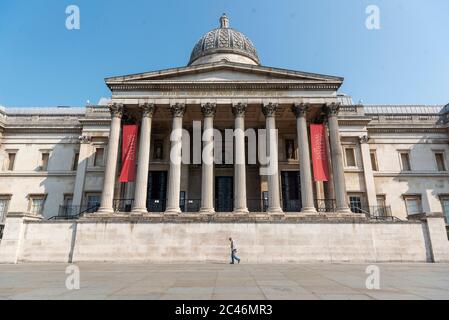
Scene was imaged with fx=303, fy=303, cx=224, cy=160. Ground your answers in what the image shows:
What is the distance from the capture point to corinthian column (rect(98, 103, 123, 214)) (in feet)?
69.2

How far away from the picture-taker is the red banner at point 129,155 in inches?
859

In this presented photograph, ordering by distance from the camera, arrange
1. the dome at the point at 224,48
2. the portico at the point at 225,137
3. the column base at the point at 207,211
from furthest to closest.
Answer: the dome at the point at 224,48, the portico at the point at 225,137, the column base at the point at 207,211

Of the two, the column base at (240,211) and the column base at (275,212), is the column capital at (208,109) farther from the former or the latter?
the column base at (275,212)

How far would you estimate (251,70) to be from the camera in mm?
23984

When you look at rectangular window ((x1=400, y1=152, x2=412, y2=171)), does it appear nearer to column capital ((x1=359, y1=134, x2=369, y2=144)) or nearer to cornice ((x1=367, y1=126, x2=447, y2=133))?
cornice ((x1=367, y1=126, x2=447, y2=133))

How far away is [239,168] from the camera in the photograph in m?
21.6

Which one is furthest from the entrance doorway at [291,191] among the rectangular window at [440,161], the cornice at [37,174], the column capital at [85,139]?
the cornice at [37,174]

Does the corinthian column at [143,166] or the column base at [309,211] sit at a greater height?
the corinthian column at [143,166]

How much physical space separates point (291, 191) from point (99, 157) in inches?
781

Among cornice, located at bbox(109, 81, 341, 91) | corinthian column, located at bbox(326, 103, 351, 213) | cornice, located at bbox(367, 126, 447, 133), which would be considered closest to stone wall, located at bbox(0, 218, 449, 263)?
corinthian column, located at bbox(326, 103, 351, 213)

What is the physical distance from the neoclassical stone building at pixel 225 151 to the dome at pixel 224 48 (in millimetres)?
165

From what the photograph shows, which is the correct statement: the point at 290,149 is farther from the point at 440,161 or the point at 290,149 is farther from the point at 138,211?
the point at 440,161

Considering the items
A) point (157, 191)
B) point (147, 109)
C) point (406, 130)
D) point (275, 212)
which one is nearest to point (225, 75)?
point (147, 109)

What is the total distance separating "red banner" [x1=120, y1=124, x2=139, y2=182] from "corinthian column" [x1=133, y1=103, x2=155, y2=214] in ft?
1.63
